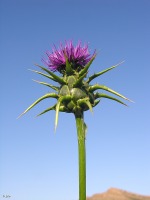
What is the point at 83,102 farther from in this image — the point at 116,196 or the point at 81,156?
the point at 116,196

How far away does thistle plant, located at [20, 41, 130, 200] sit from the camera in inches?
321

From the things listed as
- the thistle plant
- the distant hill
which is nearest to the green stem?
the thistle plant

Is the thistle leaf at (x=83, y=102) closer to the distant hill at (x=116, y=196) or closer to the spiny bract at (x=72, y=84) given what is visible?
the spiny bract at (x=72, y=84)

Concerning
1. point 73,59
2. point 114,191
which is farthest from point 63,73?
point 114,191

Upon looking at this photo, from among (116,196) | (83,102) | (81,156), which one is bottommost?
(81,156)

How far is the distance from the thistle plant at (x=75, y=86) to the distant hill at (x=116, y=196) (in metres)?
114

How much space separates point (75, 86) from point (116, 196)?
4772 inches

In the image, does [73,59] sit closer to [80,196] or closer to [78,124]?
[78,124]

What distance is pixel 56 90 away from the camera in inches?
344

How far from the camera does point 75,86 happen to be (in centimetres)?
841

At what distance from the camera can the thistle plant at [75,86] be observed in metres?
8.16

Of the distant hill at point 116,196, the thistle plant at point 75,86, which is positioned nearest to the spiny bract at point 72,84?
the thistle plant at point 75,86

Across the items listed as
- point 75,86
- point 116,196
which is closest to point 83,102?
point 75,86

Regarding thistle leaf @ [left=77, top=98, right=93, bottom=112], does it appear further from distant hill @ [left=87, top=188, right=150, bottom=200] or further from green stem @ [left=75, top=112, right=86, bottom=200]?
distant hill @ [left=87, top=188, right=150, bottom=200]
